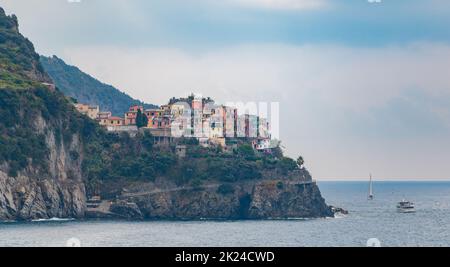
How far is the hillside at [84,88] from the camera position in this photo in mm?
181250

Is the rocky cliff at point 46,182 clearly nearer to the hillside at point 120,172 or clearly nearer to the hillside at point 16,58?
the hillside at point 120,172

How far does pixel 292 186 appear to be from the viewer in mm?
91938

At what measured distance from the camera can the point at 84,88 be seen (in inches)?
7495

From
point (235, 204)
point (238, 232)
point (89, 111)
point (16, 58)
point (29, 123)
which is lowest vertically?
point (238, 232)

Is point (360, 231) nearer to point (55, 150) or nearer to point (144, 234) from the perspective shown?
point (144, 234)

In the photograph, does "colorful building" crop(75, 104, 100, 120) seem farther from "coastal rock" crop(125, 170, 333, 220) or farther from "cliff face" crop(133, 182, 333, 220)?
"cliff face" crop(133, 182, 333, 220)

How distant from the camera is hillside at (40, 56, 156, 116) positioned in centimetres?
18125

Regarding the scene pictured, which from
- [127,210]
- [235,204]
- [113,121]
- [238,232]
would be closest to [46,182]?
[127,210]

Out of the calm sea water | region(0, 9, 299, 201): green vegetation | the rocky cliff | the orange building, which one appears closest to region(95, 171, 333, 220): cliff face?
region(0, 9, 299, 201): green vegetation

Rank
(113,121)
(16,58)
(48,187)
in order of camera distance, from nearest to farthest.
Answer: (48,187), (16,58), (113,121)

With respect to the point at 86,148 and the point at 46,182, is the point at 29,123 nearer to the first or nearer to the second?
the point at 86,148

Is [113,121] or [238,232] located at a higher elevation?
[113,121]

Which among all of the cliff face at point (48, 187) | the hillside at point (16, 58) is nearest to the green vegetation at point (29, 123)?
the cliff face at point (48, 187)

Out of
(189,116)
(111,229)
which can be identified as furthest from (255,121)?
(111,229)
